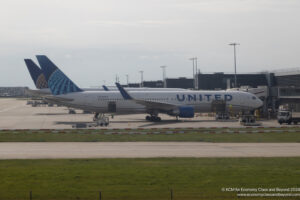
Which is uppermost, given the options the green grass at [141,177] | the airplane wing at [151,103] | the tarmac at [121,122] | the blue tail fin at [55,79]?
the blue tail fin at [55,79]

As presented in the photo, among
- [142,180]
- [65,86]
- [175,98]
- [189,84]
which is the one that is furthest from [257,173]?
[189,84]

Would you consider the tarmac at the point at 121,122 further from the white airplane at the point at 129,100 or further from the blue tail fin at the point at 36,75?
the blue tail fin at the point at 36,75

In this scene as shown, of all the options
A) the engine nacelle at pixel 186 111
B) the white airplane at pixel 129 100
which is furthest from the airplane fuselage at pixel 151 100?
the engine nacelle at pixel 186 111

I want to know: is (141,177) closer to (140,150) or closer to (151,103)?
(140,150)

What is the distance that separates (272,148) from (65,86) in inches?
1477

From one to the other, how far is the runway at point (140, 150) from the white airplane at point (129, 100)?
85.5 ft

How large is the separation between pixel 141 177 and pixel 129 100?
133 ft

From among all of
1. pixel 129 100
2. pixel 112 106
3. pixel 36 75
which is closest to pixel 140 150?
pixel 129 100

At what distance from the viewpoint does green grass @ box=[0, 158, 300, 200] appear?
1792 cm

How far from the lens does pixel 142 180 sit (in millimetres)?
20734

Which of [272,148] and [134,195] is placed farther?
[272,148]

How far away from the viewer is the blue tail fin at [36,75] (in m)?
86.4

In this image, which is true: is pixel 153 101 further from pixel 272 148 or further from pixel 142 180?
pixel 142 180

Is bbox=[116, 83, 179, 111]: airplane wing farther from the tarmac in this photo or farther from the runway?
the runway
